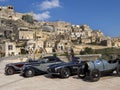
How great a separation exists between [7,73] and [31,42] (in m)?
63.3

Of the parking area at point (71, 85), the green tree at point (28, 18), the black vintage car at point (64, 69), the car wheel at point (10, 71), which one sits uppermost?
the green tree at point (28, 18)

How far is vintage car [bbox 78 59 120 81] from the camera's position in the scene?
13906 millimetres

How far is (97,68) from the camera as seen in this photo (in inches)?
559

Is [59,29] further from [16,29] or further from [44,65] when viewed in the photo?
[44,65]

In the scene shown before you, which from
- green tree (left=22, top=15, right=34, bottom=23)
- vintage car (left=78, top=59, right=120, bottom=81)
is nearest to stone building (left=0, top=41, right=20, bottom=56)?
vintage car (left=78, top=59, right=120, bottom=81)

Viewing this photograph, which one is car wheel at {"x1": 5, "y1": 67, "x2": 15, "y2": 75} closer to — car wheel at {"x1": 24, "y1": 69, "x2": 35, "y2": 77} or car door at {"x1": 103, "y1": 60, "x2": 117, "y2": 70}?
car wheel at {"x1": 24, "y1": 69, "x2": 35, "y2": 77}

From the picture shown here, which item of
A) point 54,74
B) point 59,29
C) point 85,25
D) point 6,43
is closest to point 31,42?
point 6,43

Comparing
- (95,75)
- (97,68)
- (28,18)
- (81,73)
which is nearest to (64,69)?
(81,73)

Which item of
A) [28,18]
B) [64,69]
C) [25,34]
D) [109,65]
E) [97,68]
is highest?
[28,18]

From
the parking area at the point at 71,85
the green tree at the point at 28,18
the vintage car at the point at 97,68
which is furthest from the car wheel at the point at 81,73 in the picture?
the green tree at the point at 28,18

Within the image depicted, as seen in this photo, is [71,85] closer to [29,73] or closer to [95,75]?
[95,75]

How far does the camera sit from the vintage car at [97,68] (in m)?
13.9

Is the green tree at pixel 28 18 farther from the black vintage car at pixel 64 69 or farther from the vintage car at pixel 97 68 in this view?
the vintage car at pixel 97 68

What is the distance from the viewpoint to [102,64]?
47.4 ft
